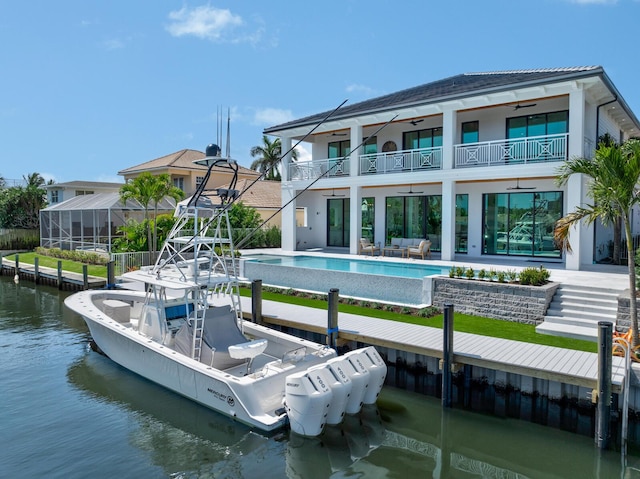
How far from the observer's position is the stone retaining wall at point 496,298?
1136cm

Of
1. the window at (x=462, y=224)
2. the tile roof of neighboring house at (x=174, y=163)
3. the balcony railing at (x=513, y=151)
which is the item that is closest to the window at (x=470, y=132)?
the balcony railing at (x=513, y=151)

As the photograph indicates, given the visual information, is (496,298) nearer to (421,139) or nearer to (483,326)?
(483,326)

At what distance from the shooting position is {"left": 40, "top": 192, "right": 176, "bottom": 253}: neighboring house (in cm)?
2647

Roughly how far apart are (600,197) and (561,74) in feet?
23.6

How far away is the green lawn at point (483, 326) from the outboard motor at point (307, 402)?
15.0ft

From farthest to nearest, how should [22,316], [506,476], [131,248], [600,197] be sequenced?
1. [131,248]
2. [22,316]
3. [600,197]
4. [506,476]

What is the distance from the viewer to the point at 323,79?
1708cm

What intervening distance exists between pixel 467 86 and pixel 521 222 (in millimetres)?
5450

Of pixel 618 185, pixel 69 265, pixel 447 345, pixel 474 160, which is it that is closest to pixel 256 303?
pixel 447 345

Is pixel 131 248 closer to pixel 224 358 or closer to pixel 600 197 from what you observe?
pixel 224 358

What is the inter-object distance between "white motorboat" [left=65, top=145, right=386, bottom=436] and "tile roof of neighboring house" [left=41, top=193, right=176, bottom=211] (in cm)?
1491

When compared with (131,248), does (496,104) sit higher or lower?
higher

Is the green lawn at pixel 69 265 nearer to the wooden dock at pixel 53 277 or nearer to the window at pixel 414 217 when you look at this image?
the wooden dock at pixel 53 277

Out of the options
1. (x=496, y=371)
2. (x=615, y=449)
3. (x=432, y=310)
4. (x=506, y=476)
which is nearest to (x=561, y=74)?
(x=432, y=310)
